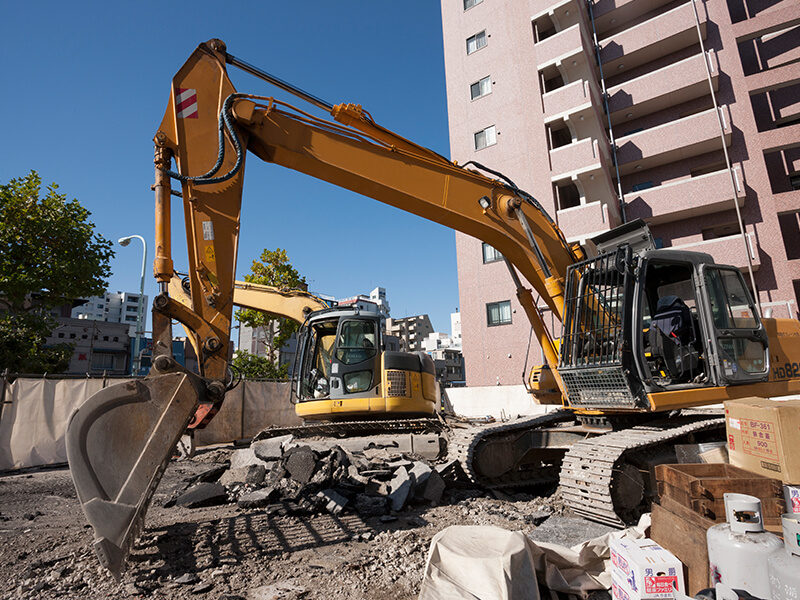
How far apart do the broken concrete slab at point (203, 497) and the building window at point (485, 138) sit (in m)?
21.7

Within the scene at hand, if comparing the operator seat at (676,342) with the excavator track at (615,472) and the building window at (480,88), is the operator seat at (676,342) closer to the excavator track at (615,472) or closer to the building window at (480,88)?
the excavator track at (615,472)

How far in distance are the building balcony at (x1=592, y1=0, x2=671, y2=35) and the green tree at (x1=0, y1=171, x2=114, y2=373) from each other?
81.1 ft

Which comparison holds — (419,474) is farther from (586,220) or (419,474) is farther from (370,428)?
(586,220)

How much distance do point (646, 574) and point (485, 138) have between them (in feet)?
79.4

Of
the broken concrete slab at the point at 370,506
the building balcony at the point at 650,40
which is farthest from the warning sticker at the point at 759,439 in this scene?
the building balcony at the point at 650,40

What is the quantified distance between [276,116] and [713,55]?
21.8 meters

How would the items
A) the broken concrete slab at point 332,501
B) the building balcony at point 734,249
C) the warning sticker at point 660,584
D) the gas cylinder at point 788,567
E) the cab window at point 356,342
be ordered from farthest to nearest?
the building balcony at point 734,249, the cab window at point 356,342, the broken concrete slab at point 332,501, the warning sticker at point 660,584, the gas cylinder at point 788,567

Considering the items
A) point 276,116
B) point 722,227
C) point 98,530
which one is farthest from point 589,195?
point 98,530

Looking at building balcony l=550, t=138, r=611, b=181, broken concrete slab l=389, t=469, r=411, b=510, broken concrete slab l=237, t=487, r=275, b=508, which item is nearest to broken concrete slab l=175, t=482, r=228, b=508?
broken concrete slab l=237, t=487, r=275, b=508

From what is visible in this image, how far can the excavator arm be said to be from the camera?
3.63 meters

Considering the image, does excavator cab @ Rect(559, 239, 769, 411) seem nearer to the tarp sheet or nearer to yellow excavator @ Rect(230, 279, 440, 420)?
the tarp sheet

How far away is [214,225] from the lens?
4.92 metres

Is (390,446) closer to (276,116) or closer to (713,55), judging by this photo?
(276,116)

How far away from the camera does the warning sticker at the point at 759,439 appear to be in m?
3.52
